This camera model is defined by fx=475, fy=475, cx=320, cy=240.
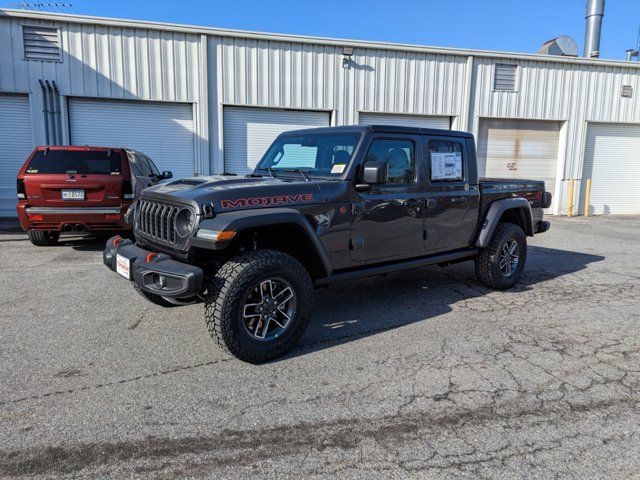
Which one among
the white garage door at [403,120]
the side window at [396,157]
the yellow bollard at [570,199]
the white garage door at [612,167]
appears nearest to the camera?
the side window at [396,157]

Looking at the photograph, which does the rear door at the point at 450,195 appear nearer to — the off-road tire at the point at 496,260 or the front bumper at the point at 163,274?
the off-road tire at the point at 496,260

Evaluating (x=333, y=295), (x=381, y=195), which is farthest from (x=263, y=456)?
(x=333, y=295)

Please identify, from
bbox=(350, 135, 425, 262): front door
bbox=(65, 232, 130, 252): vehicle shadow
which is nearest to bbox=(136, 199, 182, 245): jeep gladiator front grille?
bbox=(350, 135, 425, 262): front door

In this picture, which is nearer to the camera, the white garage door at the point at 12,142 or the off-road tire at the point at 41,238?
the off-road tire at the point at 41,238

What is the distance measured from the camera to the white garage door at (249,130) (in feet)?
42.2

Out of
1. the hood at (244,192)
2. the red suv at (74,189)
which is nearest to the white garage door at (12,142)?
the red suv at (74,189)

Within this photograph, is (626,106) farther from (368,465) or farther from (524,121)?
(368,465)

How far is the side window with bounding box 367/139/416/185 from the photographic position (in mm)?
4551

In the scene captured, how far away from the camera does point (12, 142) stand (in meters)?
11.9

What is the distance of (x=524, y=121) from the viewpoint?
591 inches

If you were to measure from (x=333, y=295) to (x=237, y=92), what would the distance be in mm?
8687

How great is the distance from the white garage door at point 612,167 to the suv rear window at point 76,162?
14.3 metres

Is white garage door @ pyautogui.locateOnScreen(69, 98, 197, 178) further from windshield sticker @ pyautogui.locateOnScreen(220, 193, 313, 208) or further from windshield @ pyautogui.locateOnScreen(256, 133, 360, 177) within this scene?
windshield sticker @ pyautogui.locateOnScreen(220, 193, 313, 208)

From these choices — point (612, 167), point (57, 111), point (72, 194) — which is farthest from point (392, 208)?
point (612, 167)
